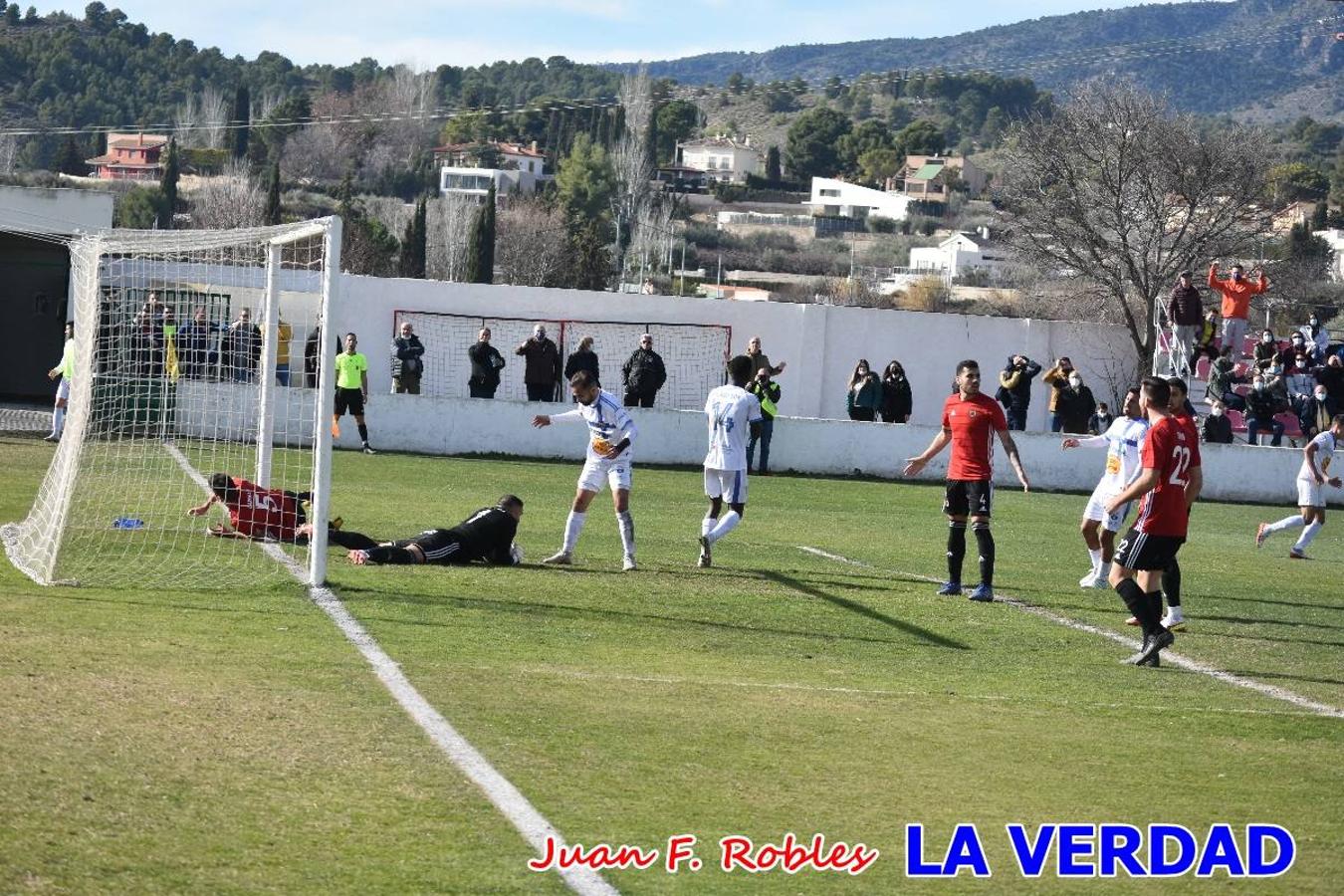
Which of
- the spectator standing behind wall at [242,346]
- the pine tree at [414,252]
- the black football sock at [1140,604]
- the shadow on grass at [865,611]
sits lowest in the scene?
the shadow on grass at [865,611]

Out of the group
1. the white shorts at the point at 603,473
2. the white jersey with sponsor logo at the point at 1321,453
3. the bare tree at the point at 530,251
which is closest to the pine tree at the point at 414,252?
the bare tree at the point at 530,251

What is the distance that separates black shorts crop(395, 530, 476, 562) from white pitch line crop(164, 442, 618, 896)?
214cm

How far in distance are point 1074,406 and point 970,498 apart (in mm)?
18095

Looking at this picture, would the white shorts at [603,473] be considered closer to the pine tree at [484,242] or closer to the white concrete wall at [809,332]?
the white concrete wall at [809,332]

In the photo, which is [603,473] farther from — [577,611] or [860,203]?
[860,203]

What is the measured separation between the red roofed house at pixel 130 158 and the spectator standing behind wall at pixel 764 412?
138982 millimetres

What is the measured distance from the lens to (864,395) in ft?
102

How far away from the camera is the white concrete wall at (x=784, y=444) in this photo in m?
28.5

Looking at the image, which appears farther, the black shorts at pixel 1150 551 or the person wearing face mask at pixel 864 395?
the person wearing face mask at pixel 864 395

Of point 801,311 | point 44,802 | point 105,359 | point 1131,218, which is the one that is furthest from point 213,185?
point 44,802

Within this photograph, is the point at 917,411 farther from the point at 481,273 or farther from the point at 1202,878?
the point at 481,273

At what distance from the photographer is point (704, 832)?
21.6 ft

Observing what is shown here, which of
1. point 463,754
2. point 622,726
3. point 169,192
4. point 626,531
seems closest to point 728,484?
point 626,531

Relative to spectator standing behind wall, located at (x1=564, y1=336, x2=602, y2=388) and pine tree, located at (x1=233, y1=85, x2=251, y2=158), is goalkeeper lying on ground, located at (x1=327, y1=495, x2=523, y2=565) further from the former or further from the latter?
pine tree, located at (x1=233, y1=85, x2=251, y2=158)
